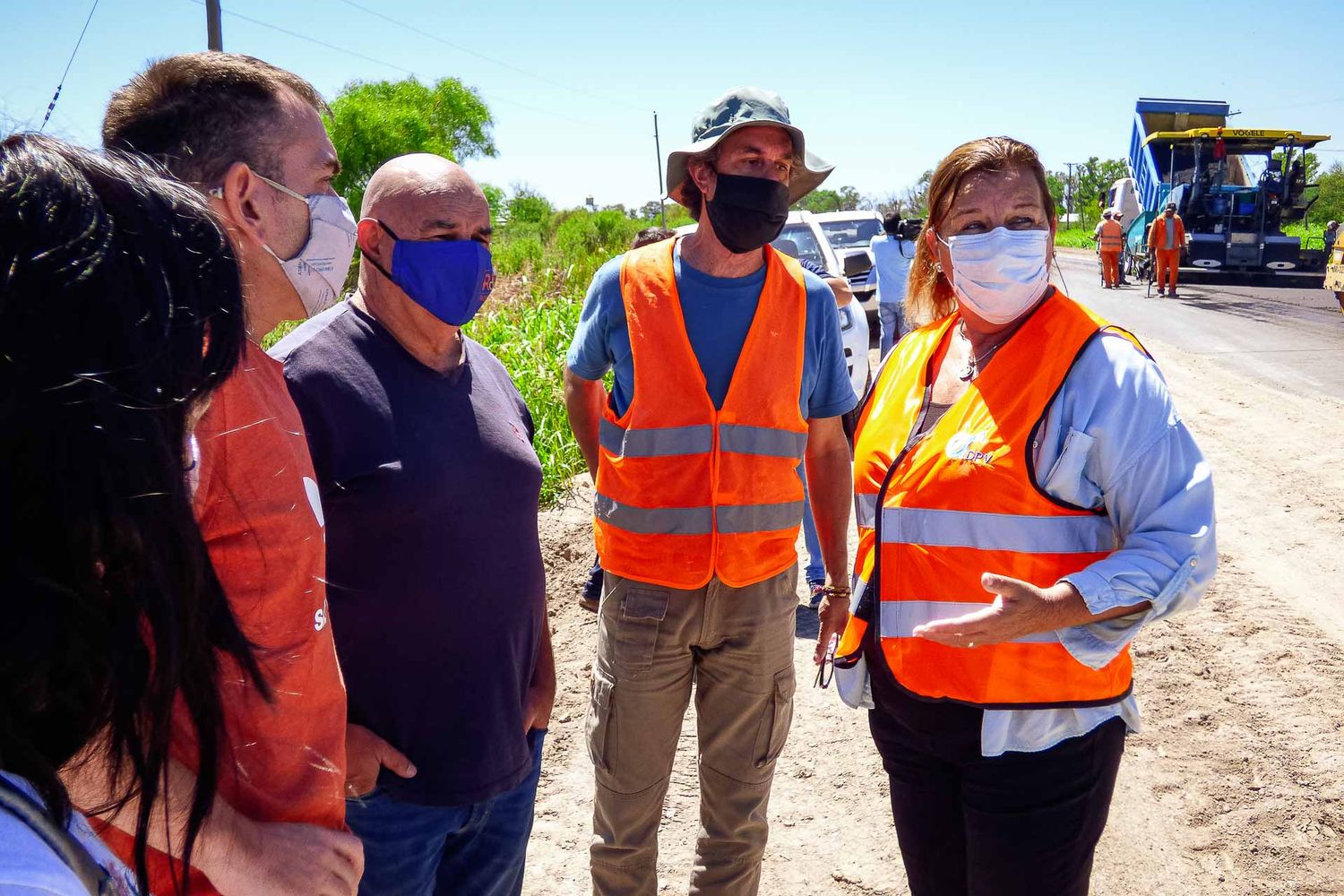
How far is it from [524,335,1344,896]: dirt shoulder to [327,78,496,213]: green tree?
113ft

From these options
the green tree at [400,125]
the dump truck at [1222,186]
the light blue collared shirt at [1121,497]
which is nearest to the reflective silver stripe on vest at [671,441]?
the light blue collared shirt at [1121,497]

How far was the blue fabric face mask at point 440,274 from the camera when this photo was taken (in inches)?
85.6

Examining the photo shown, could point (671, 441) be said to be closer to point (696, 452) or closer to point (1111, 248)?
point (696, 452)

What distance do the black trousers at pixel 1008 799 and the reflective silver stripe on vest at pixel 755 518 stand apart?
68 cm

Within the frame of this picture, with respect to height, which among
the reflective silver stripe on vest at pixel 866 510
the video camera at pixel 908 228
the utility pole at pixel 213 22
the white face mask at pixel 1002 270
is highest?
the utility pole at pixel 213 22

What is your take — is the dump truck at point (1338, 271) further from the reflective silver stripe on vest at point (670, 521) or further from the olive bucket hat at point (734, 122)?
the reflective silver stripe on vest at point (670, 521)

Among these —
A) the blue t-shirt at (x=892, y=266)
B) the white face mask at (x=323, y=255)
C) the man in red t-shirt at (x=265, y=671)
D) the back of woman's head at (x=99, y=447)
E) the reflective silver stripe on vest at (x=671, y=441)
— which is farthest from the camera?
the blue t-shirt at (x=892, y=266)

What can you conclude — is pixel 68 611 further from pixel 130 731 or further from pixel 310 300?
pixel 310 300

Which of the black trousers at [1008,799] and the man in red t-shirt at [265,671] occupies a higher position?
the man in red t-shirt at [265,671]

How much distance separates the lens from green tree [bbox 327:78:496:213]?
42375mm

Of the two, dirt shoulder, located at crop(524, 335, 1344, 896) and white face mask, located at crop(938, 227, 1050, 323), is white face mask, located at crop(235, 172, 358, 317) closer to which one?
white face mask, located at crop(938, 227, 1050, 323)

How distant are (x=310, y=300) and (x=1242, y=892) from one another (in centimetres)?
311

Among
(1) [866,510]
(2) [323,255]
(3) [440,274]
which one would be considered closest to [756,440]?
(1) [866,510]

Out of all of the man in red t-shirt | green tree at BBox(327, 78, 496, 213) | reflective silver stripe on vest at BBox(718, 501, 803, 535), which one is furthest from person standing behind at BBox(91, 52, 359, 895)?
green tree at BBox(327, 78, 496, 213)
